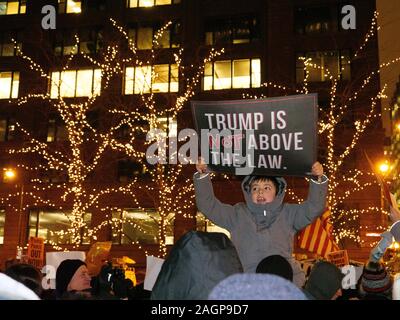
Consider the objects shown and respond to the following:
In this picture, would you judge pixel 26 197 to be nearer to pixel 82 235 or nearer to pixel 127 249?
pixel 82 235

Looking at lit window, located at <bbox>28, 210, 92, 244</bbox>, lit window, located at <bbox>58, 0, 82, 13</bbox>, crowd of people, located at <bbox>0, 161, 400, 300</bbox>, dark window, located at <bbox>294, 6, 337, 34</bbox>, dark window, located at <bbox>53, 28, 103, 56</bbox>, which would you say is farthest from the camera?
lit window, located at <bbox>58, 0, 82, 13</bbox>

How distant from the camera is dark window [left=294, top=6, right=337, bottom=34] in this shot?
3177cm

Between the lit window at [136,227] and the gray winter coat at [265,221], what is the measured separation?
2678 cm

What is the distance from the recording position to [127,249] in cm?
3144

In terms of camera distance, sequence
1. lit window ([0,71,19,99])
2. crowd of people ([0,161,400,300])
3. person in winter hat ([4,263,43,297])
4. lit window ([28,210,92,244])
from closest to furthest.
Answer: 1. crowd of people ([0,161,400,300])
2. person in winter hat ([4,263,43,297])
3. lit window ([28,210,92,244])
4. lit window ([0,71,19,99])

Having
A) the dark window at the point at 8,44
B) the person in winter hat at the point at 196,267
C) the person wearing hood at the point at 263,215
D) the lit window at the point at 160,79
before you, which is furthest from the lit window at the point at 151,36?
the person in winter hat at the point at 196,267

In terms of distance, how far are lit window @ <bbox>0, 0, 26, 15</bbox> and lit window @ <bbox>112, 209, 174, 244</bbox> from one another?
50.7ft

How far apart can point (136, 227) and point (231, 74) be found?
33.8 feet

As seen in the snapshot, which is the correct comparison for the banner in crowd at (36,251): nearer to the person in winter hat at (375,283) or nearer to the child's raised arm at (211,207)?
the child's raised arm at (211,207)

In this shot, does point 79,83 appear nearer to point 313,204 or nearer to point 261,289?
point 313,204

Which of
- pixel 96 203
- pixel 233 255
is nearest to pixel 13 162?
pixel 96 203

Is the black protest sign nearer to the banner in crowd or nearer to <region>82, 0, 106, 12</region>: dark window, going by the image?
the banner in crowd

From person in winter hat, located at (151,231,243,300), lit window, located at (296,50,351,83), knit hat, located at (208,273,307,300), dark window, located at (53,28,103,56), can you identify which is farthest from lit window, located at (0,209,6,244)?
knit hat, located at (208,273,307,300)
